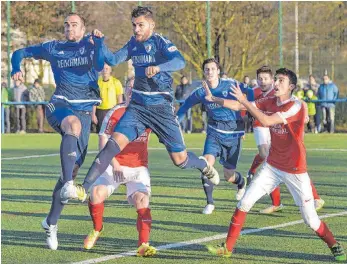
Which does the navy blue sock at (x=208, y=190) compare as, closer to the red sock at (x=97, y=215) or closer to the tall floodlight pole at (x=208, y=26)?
the red sock at (x=97, y=215)

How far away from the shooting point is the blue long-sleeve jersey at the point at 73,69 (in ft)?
34.1

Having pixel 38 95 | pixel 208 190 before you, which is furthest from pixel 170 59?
pixel 38 95

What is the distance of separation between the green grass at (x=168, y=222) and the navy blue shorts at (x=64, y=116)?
94cm

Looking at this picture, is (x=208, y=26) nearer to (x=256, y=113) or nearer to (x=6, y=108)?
(x=6, y=108)

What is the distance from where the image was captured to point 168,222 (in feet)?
36.8

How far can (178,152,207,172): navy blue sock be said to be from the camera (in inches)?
404

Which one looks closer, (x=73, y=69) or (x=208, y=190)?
(x=73, y=69)

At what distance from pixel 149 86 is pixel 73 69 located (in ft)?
3.54

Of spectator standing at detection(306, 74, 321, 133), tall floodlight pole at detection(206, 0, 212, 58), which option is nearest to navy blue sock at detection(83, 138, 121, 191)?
spectator standing at detection(306, 74, 321, 133)

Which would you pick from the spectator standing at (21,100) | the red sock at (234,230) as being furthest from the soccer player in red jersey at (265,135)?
the spectator standing at (21,100)

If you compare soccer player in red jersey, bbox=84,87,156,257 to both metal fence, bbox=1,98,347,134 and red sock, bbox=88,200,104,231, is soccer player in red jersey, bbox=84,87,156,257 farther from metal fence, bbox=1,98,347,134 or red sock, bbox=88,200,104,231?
metal fence, bbox=1,98,347,134

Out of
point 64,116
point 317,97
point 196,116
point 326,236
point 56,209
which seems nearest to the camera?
point 326,236

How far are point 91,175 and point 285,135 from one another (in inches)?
73.4

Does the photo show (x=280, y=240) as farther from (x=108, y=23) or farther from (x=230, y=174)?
(x=108, y=23)
